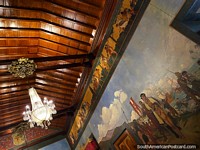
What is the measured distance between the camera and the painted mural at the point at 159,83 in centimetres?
369

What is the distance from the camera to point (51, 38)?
6.05m

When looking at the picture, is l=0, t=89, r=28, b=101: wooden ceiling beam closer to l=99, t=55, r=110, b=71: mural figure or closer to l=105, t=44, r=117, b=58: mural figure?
l=99, t=55, r=110, b=71: mural figure

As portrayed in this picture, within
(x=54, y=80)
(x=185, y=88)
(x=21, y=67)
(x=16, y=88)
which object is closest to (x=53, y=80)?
(x=54, y=80)

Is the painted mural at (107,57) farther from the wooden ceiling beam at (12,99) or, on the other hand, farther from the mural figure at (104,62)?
the wooden ceiling beam at (12,99)

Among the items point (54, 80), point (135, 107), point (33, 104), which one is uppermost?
point (54, 80)

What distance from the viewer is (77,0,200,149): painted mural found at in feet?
12.1

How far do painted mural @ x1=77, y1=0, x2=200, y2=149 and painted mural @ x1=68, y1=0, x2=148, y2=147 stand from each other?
34cm

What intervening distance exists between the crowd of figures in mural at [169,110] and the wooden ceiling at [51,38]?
2.27 meters

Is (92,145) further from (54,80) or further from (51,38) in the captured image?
(51,38)

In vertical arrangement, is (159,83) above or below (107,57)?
below

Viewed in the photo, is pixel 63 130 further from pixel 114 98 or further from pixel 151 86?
pixel 151 86

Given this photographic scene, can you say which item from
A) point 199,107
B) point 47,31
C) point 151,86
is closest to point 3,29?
point 47,31

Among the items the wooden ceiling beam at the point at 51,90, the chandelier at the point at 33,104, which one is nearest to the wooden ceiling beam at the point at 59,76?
the wooden ceiling beam at the point at 51,90

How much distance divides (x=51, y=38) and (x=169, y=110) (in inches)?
157
